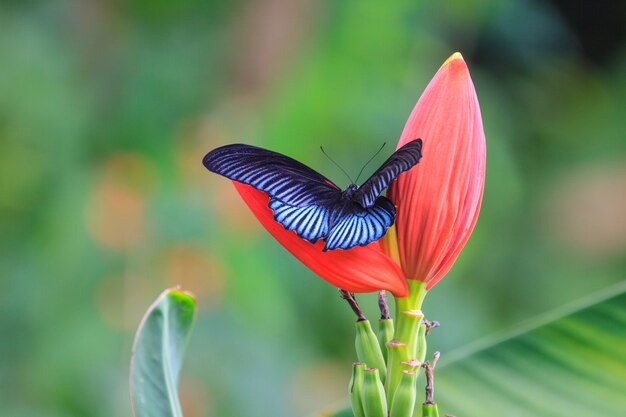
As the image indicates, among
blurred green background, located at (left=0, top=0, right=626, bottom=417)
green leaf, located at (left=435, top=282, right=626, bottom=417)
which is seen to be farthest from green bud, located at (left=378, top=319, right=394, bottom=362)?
blurred green background, located at (left=0, top=0, right=626, bottom=417)

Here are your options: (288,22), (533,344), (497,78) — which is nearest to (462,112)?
(533,344)

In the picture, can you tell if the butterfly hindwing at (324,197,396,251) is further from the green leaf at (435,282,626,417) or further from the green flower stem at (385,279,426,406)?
the green leaf at (435,282,626,417)

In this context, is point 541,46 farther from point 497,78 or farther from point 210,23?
point 210,23

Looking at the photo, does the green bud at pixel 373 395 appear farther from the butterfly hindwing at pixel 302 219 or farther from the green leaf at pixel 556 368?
the green leaf at pixel 556 368

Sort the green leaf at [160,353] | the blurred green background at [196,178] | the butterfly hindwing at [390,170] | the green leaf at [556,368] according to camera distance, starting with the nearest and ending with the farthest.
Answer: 1. the butterfly hindwing at [390,170]
2. the green leaf at [160,353]
3. the green leaf at [556,368]
4. the blurred green background at [196,178]

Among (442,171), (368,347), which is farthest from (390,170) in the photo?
(368,347)

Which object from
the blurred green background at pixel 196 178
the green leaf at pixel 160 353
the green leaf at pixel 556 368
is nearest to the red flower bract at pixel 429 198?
the green leaf at pixel 160 353

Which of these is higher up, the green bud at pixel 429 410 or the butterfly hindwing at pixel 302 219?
the butterfly hindwing at pixel 302 219
